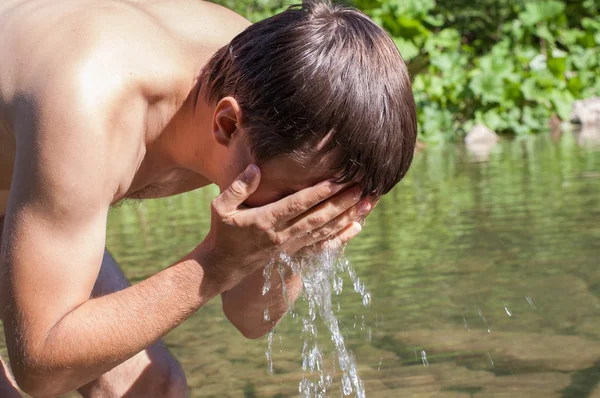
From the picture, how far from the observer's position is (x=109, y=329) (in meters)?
1.82

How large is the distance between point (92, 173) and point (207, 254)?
288mm

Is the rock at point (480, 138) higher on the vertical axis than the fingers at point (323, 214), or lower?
lower

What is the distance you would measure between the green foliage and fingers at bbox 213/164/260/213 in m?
8.37

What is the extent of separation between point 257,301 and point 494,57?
29.6 ft

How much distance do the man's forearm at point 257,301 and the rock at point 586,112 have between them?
333 inches

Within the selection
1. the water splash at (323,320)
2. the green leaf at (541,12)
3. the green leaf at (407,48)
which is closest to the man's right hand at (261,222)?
the water splash at (323,320)

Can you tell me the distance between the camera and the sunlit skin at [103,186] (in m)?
1.76

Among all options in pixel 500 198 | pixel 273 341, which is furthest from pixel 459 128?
pixel 273 341

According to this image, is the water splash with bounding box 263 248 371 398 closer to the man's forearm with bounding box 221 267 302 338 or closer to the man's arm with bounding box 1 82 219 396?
the man's forearm with bounding box 221 267 302 338

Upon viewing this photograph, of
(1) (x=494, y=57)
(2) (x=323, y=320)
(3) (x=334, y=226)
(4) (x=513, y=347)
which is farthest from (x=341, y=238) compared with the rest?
(1) (x=494, y=57)

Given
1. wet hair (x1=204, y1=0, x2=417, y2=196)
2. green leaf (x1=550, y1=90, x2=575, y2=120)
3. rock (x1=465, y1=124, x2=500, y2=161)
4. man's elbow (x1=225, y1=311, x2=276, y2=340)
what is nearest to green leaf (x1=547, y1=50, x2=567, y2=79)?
green leaf (x1=550, y1=90, x2=575, y2=120)

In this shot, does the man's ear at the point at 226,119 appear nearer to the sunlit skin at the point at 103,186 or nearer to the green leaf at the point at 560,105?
the sunlit skin at the point at 103,186

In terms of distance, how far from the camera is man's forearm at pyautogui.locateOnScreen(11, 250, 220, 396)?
70.6 inches

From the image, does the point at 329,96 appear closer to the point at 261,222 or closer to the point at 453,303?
the point at 261,222
